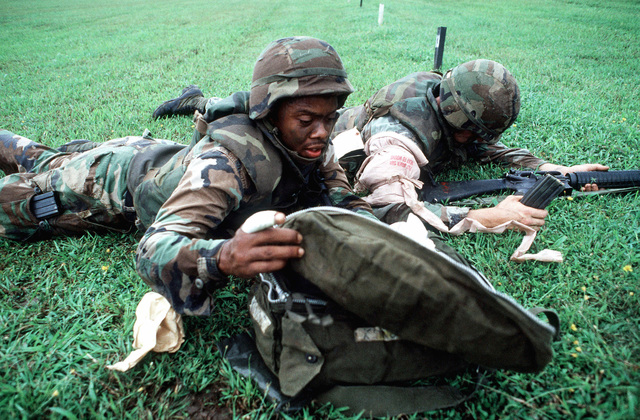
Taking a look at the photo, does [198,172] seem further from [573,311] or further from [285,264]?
[573,311]

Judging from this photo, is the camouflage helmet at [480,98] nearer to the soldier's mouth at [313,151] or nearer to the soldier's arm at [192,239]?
the soldier's mouth at [313,151]

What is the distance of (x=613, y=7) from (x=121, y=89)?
17189mm

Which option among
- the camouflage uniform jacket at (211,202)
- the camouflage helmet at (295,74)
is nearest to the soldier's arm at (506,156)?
the camouflage uniform jacket at (211,202)

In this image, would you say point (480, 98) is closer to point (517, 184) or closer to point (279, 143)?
point (517, 184)

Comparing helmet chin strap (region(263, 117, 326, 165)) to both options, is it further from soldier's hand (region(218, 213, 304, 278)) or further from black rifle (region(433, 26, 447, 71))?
black rifle (region(433, 26, 447, 71))

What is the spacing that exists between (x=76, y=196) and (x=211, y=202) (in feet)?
4.76

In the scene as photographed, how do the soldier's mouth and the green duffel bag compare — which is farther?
the soldier's mouth

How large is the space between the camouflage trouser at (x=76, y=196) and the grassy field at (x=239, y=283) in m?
0.12

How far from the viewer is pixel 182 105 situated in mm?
4750

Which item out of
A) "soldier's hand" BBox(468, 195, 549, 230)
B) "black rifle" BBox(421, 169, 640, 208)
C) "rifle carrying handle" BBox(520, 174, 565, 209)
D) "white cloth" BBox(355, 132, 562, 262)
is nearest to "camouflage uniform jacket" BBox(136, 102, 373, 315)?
"white cloth" BBox(355, 132, 562, 262)

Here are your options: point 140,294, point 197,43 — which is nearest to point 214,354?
point 140,294

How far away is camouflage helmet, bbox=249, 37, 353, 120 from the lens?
2.04 m

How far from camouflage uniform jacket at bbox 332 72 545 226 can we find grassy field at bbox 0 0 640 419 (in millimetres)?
201

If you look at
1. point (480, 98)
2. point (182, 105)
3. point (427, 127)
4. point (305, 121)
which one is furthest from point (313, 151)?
point (182, 105)
